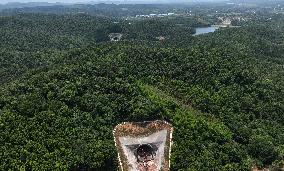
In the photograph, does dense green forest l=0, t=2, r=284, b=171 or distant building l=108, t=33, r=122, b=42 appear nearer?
dense green forest l=0, t=2, r=284, b=171

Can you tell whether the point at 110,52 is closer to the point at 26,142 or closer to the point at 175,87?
the point at 175,87

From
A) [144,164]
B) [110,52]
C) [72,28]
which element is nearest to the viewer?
[144,164]

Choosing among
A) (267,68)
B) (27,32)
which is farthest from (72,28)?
(267,68)

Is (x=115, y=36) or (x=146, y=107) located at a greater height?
(x=146, y=107)

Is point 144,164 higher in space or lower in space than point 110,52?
lower

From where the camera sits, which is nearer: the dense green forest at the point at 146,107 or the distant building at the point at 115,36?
the dense green forest at the point at 146,107

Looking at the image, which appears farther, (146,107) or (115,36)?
(115,36)

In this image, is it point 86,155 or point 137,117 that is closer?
point 86,155

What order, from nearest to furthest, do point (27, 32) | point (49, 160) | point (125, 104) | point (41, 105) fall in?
point (49, 160) → point (41, 105) → point (125, 104) → point (27, 32)
